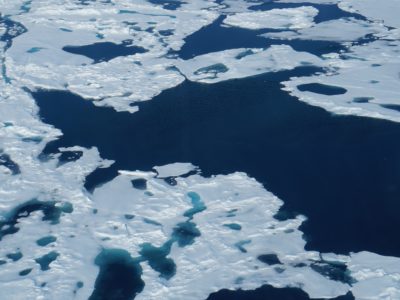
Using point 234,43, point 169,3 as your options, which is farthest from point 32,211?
point 169,3

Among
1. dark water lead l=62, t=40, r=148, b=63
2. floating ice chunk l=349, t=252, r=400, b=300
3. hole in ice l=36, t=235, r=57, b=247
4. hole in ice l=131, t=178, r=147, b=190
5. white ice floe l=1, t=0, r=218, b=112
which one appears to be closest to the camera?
floating ice chunk l=349, t=252, r=400, b=300

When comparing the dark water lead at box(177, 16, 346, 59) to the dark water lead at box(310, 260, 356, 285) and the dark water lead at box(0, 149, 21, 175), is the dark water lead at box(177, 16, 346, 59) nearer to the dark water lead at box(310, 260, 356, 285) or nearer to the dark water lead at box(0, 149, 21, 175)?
the dark water lead at box(0, 149, 21, 175)

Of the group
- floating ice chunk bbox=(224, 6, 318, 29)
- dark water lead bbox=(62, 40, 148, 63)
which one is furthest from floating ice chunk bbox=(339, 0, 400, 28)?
dark water lead bbox=(62, 40, 148, 63)

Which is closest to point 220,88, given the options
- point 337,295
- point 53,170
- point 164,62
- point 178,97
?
point 178,97

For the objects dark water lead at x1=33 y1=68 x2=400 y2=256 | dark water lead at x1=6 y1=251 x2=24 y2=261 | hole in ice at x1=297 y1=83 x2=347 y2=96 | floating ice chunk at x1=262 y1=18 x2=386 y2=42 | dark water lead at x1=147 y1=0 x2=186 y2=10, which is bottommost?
dark water lead at x1=6 y1=251 x2=24 y2=261

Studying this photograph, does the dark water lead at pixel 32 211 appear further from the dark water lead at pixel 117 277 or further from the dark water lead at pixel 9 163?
the dark water lead at pixel 117 277

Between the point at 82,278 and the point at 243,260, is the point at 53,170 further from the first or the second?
the point at 243,260

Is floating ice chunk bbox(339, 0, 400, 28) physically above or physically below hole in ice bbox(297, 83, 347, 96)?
above
